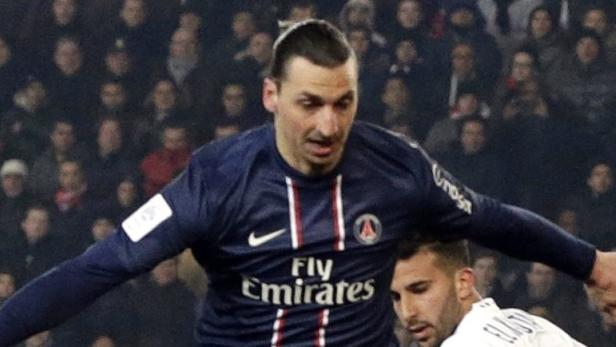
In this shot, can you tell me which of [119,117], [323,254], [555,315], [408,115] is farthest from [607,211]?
[323,254]

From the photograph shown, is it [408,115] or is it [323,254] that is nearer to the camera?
[323,254]

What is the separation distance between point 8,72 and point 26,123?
0.80 ft

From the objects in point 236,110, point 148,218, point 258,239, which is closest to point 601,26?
point 236,110

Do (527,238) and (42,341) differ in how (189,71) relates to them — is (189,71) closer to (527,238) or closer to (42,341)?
(42,341)

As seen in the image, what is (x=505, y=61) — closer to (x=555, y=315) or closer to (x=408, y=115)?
(x=408, y=115)

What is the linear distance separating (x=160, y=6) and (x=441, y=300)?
3.82m

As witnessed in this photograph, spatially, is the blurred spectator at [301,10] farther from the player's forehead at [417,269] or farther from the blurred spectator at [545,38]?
the player's forehead at [417,269]

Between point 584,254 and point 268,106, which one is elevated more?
point 268,106

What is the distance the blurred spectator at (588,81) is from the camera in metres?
6.86

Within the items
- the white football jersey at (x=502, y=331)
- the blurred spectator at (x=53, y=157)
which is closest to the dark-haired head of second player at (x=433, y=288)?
the white football jersey at (x=502, y=331)

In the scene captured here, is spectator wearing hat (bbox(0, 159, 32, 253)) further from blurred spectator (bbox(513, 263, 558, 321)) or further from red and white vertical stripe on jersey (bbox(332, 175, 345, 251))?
red and white vertical stripe on jersey (bbox(332, 175, 345, 251))

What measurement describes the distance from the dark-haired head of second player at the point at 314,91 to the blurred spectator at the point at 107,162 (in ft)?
11.4

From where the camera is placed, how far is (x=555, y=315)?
6496 millimetres

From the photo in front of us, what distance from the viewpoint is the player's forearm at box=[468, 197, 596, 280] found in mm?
3418
